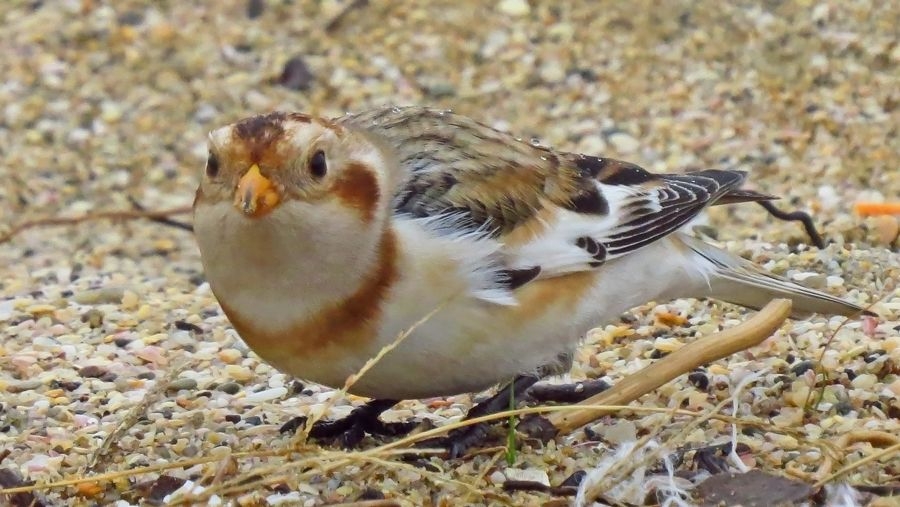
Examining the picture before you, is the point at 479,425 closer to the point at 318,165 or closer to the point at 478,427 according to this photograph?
the point at 478,427

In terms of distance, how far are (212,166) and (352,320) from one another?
42 centimetres

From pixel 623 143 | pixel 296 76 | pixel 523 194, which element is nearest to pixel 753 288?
pixel 523 194

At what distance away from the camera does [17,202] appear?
620 cm

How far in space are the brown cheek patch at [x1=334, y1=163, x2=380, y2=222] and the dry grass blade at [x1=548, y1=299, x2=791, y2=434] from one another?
0.59 m

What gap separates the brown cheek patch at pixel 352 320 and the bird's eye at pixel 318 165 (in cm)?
19

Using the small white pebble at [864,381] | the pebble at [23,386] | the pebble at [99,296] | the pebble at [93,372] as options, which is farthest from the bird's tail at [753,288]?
the pebble at [99,296]

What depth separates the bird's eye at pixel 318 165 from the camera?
305cm

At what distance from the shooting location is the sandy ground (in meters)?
3.25

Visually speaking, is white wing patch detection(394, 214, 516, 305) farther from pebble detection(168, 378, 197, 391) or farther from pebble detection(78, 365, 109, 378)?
pebble detection(78, 365, 109, 378)

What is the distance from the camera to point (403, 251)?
3.12 metres

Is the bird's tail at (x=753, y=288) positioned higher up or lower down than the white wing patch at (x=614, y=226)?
lower down

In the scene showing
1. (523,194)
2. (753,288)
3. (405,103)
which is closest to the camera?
(523,194)

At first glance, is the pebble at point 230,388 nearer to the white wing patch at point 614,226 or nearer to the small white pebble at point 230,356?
the small white pebble at point 230,356

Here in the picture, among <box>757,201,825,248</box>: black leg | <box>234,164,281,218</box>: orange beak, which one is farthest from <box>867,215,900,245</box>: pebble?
<box>234,164,281,218</box>: orange beak
